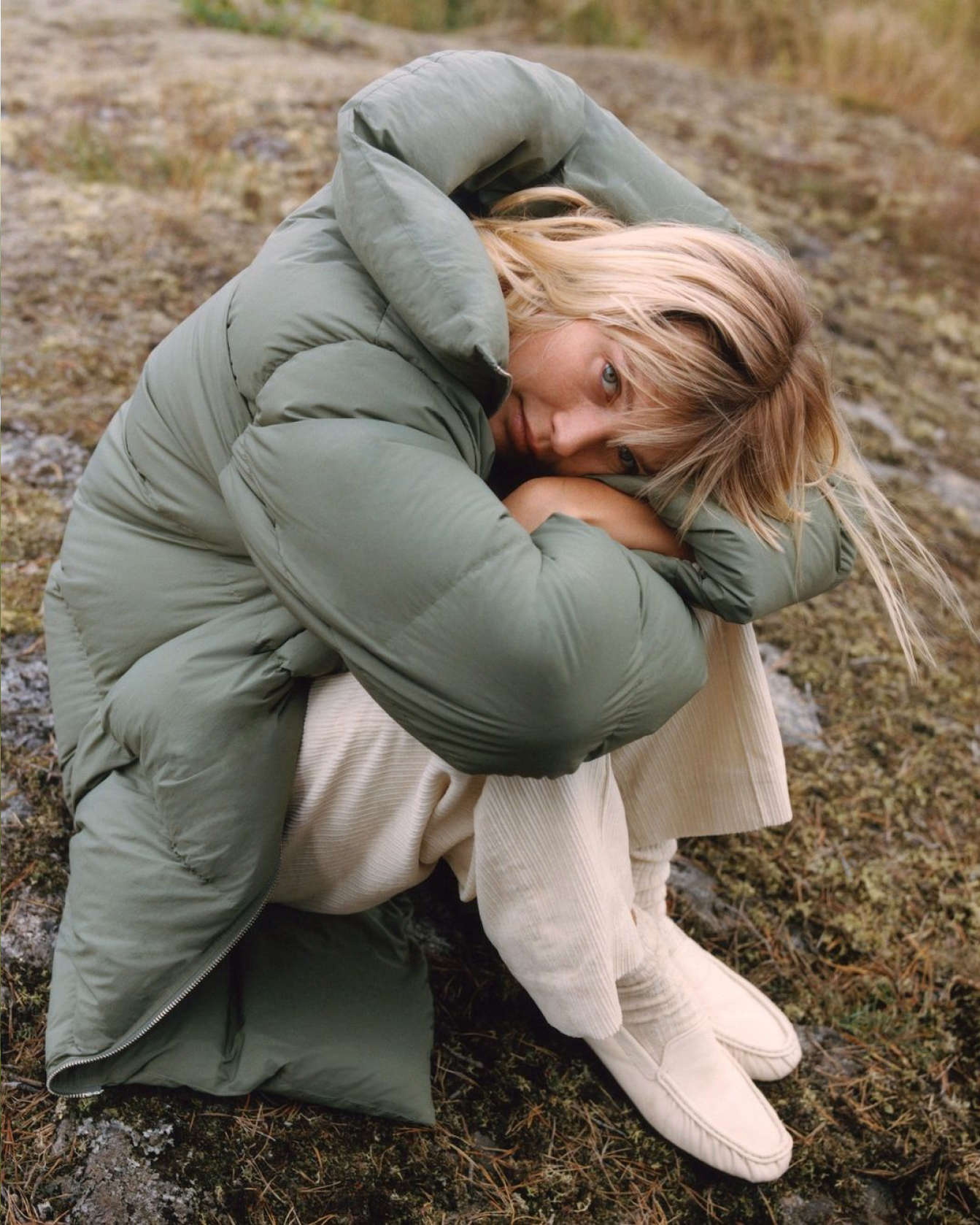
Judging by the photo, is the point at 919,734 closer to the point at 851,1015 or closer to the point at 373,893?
the point at 851,1015

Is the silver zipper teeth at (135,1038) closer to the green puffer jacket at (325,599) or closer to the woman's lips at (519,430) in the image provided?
the green puffer jacket at (325,599)

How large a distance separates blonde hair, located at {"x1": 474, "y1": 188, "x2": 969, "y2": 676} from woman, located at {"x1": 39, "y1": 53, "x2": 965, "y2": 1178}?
10mm

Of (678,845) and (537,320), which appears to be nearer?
(537,320)

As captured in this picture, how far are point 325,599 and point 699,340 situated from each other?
27.8 inches

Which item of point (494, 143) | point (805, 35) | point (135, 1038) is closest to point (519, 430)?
point (494, 143)

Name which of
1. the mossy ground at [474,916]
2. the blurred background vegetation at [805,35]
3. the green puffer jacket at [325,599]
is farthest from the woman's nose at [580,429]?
the blurred background vegetation at [805,35]

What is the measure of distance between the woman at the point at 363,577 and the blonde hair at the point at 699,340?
0.03 ft

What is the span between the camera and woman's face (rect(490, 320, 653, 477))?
5.15 ft

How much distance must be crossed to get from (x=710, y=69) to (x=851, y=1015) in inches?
260

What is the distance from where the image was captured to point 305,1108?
1642 millimetres

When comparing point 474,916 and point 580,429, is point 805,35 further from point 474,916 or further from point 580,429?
point 474,916

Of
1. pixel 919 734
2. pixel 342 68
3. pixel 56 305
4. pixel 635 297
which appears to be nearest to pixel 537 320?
pixel 635 297

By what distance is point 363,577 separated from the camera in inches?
49.3

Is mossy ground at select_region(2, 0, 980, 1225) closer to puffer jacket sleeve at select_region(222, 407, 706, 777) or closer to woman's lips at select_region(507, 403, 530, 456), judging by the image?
puffer jacket sleeve at select_region(222, 407, 706, 777)
